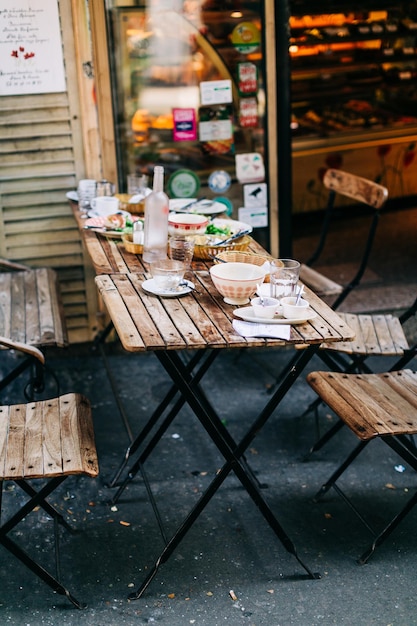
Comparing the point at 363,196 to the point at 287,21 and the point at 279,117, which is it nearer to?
the point at 279,117

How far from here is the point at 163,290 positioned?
341 centimetres

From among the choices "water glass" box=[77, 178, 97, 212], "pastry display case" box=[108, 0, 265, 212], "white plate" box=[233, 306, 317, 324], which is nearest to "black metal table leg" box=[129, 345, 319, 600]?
"white plate" box=[233, 306, 317, 324]

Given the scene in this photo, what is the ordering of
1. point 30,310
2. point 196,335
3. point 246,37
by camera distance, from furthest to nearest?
point 246,37 < point 30,310 < point 196,335

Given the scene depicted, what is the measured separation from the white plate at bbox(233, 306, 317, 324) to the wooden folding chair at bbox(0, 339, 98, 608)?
2.53 ft

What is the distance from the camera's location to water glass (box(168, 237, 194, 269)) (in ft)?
11.8

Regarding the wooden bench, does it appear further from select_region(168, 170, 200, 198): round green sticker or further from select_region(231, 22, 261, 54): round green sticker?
select_region(231, 22, 261, 54): round green sticker

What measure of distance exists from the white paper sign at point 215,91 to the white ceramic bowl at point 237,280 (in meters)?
2.05

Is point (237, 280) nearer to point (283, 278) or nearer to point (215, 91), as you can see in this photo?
point (283, 278)

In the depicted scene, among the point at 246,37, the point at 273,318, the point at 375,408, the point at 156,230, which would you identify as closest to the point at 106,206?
the point at 156,230

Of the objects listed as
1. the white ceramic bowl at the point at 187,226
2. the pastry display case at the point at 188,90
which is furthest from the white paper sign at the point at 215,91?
the white ceramic bowl at the point at 187,226

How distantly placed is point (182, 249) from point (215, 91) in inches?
75.3

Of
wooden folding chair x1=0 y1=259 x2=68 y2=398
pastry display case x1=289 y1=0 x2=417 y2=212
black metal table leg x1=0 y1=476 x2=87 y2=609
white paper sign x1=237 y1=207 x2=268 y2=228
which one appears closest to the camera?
black metal table leg x1=0 y1=476 x2=87 y2=609

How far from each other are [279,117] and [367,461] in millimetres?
2274

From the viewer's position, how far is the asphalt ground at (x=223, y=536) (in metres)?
3.21
